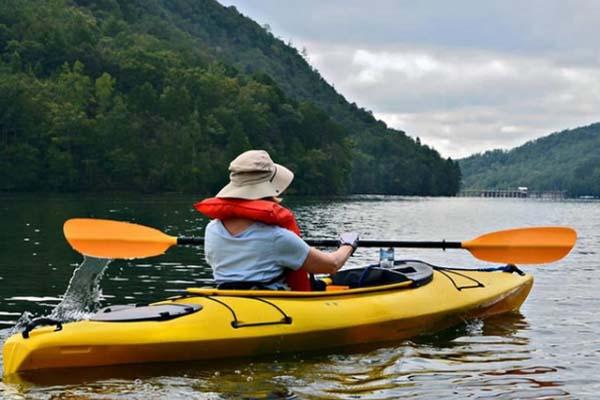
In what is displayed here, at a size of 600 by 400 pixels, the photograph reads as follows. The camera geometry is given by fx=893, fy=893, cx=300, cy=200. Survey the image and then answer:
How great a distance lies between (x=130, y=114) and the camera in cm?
7906

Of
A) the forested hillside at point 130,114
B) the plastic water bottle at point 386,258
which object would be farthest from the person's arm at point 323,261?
the forested hillside at point 130,114

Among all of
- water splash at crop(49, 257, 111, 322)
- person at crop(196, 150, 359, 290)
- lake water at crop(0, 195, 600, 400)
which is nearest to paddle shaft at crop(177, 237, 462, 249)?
lake water at crop(0, 195, 600, 400)

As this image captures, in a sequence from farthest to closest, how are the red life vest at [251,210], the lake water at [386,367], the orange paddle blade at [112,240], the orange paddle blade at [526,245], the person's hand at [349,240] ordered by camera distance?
the orange paddle blade at [526,245]
the orange paddle blade at [112,240]
the person's hand at [349,240]
the red life vest at [251,210]
the lake water at [386,367]

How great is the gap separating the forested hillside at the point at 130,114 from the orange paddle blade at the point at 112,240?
5800 centimetres

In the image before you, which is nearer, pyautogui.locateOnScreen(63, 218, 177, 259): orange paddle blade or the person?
the person

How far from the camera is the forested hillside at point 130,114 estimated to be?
69.7 m

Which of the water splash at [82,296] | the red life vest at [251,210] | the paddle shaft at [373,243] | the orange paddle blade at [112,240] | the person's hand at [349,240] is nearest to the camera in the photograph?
the red life vest at [251,210]

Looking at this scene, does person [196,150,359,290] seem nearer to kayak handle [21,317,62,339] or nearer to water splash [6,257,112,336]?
kayak handle [21,317,62,339]

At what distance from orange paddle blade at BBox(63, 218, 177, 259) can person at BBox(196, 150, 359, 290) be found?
1.83m

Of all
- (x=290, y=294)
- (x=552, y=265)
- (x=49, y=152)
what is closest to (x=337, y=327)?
(x=290, y=294)

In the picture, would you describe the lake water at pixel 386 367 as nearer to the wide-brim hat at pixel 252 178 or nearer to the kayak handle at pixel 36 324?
the kayak handle at pixel 36 324

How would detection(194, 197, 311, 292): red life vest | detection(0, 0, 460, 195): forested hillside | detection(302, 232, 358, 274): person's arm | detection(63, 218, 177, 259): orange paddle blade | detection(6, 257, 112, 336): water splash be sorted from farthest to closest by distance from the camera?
detection(0, 0, 460, 195): forested hillside < detection(6, 257, 112, 336): water splash < detection(63, 218, 177, 259): orange paddle blade < detection(302, 232, 358, 274): person's arm < detection(194, 197, 311, 292): red life vest

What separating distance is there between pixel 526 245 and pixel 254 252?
382cm

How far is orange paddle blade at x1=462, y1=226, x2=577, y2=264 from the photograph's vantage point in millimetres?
10039
